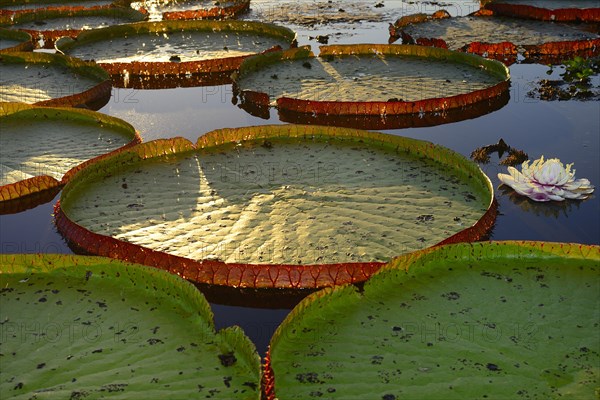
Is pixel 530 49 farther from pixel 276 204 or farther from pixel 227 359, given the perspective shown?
pixel 227 359

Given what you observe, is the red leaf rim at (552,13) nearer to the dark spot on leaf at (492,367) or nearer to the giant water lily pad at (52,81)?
the giant water lily pad at (52,81)

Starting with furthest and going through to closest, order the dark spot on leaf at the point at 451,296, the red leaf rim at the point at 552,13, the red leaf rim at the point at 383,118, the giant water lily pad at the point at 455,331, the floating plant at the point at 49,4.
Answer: the floating plant at the point at 49,4 → the red leaf rim at the point at 552,13 → the red leaf rim at the point at 383,118 → the dark spot on leaf at the point at 451,296 → the giant water lily pad at the point at 455,331

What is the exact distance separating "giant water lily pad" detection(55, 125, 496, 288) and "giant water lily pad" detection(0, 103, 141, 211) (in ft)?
0.84

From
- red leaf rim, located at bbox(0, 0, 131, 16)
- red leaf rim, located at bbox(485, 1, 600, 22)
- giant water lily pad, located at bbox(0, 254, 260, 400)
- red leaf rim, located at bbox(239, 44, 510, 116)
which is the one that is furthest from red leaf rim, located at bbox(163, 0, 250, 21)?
giant water lily pad, located at bbox(0, 254, 260, 400)

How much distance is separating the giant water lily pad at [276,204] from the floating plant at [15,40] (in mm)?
2899

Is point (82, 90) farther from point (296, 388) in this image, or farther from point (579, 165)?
point (296, 388)

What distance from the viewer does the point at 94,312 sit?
6.54 feet

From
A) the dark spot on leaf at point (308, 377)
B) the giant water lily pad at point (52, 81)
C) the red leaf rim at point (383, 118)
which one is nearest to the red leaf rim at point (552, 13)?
the red leaf rim at point (383, 118)

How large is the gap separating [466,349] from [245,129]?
1.70m

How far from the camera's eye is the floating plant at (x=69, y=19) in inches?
254

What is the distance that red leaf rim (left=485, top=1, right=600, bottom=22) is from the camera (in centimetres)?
599

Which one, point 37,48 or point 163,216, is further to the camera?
point 37,48

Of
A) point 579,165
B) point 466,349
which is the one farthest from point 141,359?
point 579,165

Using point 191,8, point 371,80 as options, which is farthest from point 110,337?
point 191,8
